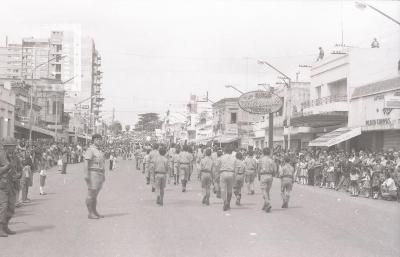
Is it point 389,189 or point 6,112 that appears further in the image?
point 6,112

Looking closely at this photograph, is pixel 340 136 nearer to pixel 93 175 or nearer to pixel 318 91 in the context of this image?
pixel 318 91

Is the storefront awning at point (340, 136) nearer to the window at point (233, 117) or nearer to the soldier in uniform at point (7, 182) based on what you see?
the soldier in uniform at point (7, 182)

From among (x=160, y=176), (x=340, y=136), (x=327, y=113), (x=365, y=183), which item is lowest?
(x=365, y=183)

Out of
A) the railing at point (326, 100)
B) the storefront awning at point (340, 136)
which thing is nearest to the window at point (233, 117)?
the railing at point (326, 100)

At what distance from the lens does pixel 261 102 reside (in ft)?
125

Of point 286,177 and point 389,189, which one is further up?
point 286,177

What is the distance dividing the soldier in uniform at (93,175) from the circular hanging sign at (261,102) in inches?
1043

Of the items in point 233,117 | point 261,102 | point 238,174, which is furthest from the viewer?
point 233,117

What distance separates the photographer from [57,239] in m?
9.45

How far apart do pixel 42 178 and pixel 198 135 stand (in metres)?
75.1

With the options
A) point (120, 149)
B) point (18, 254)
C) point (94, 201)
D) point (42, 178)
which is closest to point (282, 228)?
point (94, 201)

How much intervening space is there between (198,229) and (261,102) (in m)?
28.1

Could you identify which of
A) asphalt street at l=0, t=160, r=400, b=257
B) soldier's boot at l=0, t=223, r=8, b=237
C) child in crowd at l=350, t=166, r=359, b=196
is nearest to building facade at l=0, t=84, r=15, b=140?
asphalt street at l=0, t=160, r=400, b=257

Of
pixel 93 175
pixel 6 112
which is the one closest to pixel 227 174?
pixel 93 175
